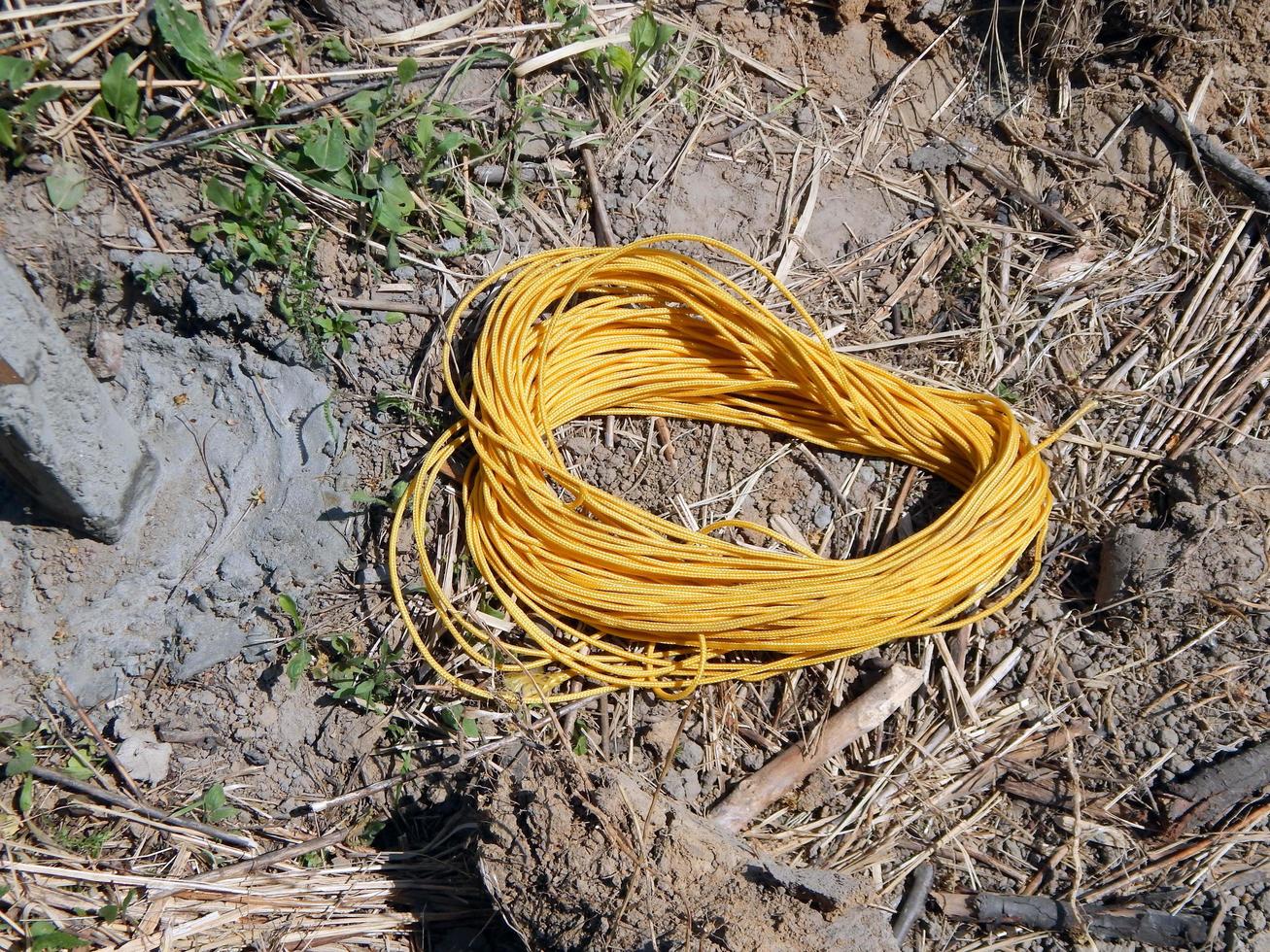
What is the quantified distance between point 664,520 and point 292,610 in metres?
1.07

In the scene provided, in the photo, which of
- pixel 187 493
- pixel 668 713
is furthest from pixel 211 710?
pixel 668 713

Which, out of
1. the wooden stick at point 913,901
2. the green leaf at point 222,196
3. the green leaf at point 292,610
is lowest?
the wooden stick at point 913,901

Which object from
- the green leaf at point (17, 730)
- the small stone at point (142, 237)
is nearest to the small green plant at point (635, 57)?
the small stone at point (142, 237)

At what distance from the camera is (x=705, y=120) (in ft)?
10.2

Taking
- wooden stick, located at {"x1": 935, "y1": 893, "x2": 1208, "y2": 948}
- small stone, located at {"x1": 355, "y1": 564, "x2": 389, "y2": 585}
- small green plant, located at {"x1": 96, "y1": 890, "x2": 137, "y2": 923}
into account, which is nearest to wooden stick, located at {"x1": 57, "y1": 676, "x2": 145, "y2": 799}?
small green plant, located at {"x1": 96, "y1": 890, "x2": 137, "y2": 923}

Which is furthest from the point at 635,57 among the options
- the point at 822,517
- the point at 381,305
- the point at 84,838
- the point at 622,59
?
the point at 84,838

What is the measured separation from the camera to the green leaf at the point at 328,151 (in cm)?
253

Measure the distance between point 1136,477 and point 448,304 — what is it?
7.25ft

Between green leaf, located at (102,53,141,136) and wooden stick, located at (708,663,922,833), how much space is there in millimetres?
2438

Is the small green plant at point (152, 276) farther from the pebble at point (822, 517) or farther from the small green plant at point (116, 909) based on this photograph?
the pebble at point (822, 517)

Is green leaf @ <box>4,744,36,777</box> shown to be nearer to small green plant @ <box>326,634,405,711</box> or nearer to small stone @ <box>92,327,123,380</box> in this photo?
small green plant @ <box>326,634,405,711</box>

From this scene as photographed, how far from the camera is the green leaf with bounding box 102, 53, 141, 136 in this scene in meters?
2.38

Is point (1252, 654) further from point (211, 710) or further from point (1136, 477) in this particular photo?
point (211, 710)

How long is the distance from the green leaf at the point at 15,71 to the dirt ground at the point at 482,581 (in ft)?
0.07
